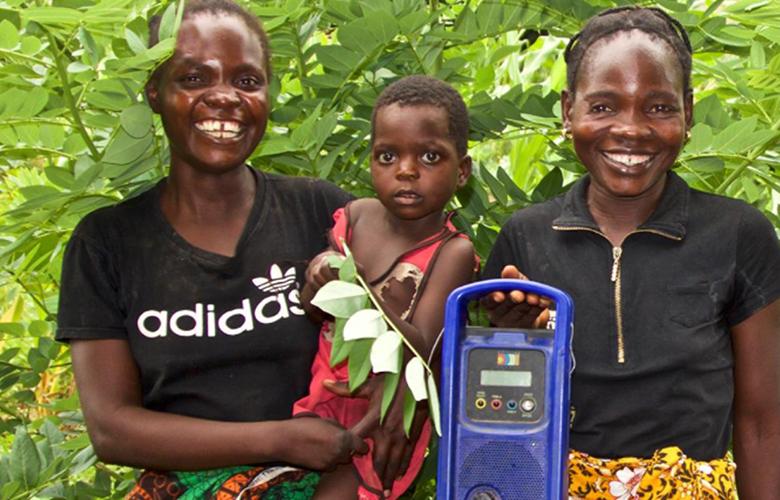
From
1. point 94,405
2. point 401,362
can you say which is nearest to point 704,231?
point 401,362

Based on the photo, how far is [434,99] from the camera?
250 centimetres

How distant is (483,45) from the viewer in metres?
3.36

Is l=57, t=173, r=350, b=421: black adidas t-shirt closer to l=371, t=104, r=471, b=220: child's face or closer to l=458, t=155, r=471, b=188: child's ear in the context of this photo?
l=371, t=104, r=471, b=220: child's face

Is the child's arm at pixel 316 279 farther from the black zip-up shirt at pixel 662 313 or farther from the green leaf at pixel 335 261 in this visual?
the black zip-up shirt at pixel 662 313

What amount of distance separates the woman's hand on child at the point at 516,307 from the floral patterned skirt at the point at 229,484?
0.46 meters

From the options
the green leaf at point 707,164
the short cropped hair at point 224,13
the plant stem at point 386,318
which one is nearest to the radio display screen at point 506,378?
the plant stem at point 386,318

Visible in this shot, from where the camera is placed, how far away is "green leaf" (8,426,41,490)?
8.95 feet

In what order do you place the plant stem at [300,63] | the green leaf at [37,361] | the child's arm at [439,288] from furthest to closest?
the green leaf at [37,361] → the plant stem at [300,63] → the child's arm at [439,288]

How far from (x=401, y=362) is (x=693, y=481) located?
20.0 inches

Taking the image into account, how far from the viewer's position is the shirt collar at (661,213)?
232 cm

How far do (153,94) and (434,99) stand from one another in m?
0.52

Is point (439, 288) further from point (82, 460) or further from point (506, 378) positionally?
point (82, 460)

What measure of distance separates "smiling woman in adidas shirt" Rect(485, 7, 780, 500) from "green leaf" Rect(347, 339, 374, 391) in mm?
220

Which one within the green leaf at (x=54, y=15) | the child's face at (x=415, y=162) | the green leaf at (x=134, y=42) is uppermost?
the green leaf at (x=54, y=15)
